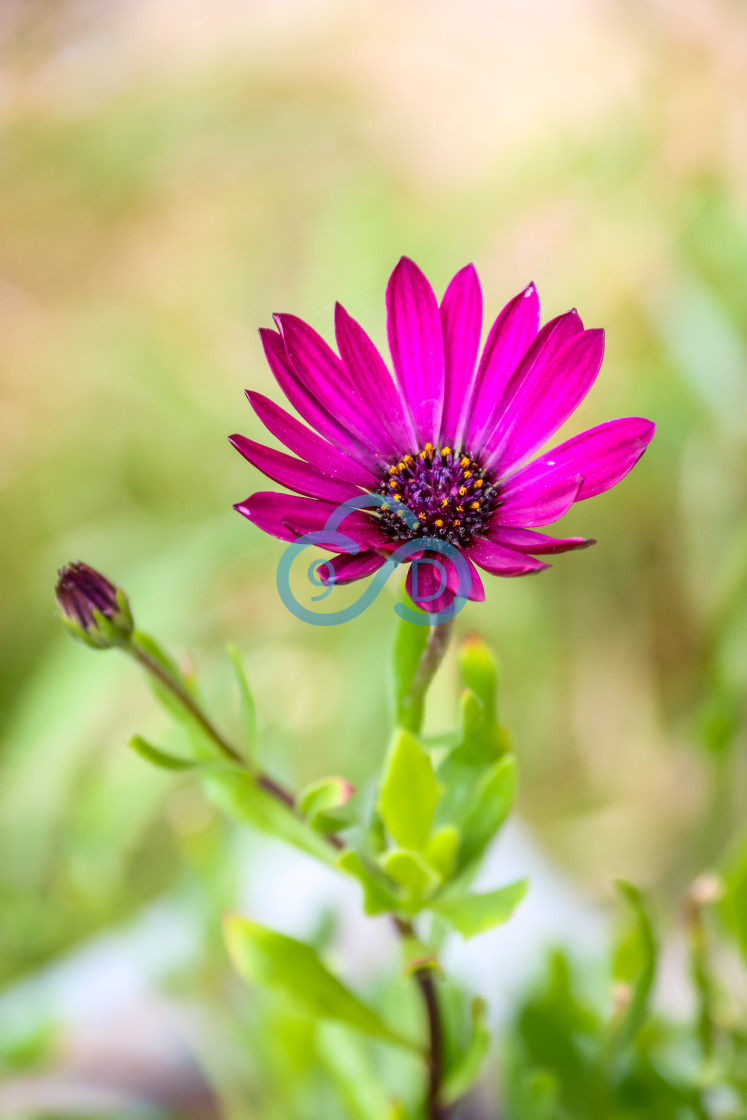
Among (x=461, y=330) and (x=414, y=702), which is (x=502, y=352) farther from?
(x=414, y=702)

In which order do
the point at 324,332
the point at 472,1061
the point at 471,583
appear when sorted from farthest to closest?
the point at 324,332 < the point at 472,1061 < the point at 471,583

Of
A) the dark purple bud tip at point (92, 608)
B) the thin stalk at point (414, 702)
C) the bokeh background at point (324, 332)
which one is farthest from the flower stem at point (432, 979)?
the bokeh background at point (324, 332)

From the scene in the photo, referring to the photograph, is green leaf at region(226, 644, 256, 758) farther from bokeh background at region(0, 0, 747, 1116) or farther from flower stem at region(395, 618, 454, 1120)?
bokeh background at region(0, 0, 747, 1116)

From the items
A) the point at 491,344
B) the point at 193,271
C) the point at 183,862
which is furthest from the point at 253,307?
the point at 491,344

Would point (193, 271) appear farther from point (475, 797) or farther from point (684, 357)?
point (475, 797)

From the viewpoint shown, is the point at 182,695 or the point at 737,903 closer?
the point at 182,695

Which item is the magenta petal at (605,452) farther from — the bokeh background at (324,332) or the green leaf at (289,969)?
the bokeh background at (324,332)

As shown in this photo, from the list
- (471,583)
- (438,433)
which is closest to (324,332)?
(438,433)
